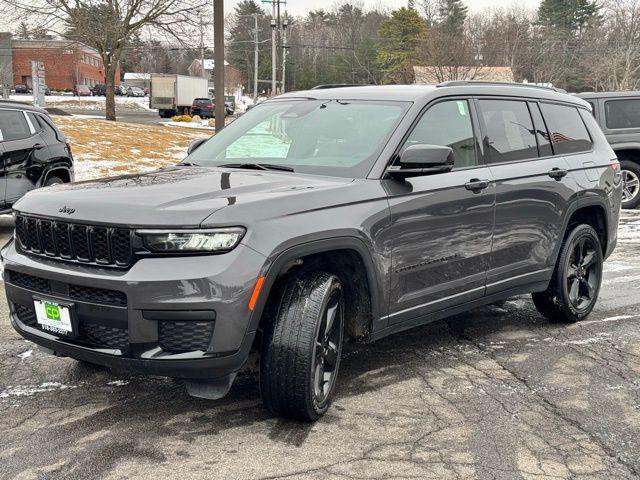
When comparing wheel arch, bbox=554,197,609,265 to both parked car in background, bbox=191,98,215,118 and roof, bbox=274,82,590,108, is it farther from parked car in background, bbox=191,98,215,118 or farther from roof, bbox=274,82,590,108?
parked car in background, bbox=191,98,215,118

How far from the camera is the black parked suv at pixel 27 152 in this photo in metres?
9.09

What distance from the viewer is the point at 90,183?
3.93 metres

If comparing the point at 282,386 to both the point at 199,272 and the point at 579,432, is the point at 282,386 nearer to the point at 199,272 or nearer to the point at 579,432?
the point at 199,272

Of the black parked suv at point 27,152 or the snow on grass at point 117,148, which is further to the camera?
the snow on grass at point 117,148

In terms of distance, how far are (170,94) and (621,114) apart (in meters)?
46.5

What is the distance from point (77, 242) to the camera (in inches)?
133

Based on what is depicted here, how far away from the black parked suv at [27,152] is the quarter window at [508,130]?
6.58m

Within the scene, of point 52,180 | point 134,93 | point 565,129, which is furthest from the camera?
point 134,93

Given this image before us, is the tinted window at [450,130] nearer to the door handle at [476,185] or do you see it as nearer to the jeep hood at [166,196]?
the door handle at [476,185]

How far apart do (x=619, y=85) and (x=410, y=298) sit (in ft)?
147

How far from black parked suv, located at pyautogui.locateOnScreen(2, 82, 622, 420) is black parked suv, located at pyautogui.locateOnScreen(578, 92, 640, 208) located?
24.2 feet

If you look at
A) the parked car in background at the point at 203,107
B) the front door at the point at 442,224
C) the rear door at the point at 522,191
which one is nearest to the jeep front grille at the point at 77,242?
the front door at the point at 442,224

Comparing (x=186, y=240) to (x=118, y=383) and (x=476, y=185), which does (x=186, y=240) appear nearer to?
(x=118, y=383)

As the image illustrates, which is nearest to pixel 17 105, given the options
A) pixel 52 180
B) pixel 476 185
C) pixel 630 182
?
pixel 52 180
